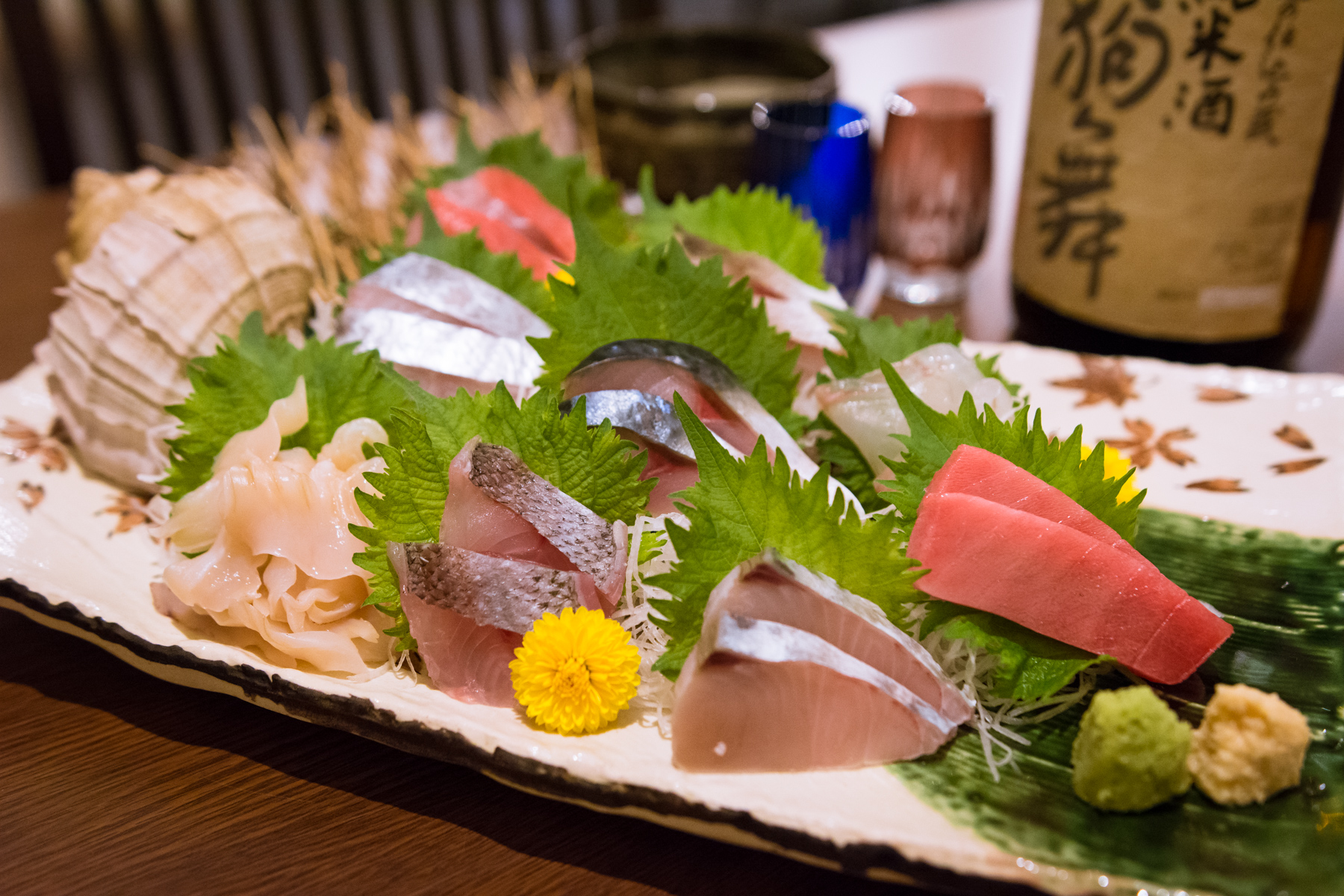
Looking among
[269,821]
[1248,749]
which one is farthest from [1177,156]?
[269,821]

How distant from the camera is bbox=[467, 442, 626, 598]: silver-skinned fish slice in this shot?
1.36 metres

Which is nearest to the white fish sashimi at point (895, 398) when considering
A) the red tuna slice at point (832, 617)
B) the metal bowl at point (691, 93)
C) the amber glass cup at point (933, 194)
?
the red tuna slice at point (832, 617)

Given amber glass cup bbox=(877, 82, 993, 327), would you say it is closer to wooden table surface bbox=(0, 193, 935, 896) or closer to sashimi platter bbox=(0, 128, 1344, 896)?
sashimi platter bbox=(0, 128, 1344, 896)

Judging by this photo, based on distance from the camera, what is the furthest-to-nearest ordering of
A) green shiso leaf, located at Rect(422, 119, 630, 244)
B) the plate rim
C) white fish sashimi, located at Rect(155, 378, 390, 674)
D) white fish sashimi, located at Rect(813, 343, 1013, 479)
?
green shiso leaf, located at Rect(422, 119, 630, 244) → white fish sashimi, located at Rect(813, 343, 1013, 479) → white fish sashimi, located at Rect(155, 378, 390, 674) → the plate rim

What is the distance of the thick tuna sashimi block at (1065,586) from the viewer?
50.9 inches

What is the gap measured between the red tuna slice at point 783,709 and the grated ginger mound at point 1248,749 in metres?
0.32

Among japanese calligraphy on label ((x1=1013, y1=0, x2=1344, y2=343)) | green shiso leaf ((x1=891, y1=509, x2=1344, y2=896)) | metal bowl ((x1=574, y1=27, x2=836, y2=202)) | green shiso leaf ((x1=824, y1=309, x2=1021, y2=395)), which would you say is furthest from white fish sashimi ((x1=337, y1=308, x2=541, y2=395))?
japanese calligraphy on label ((x1=1013, y1=0, x2=1344, y2=343))

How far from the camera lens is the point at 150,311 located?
182 cm

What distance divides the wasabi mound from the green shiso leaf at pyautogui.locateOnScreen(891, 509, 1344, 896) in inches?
1.0

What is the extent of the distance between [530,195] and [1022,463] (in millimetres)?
1306

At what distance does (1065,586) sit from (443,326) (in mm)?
1110

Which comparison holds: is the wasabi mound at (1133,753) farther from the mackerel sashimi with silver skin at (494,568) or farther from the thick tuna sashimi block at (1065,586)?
the mackerel sashimi with silver skin at (494,568)

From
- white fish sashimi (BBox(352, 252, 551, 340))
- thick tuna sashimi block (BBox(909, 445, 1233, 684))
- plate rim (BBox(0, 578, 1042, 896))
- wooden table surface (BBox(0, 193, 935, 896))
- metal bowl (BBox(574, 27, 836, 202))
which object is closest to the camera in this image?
plate rim (BBox(0, 578, 1042, 896))

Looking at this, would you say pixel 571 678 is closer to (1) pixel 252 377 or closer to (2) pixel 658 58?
(1) pixel 252 377
